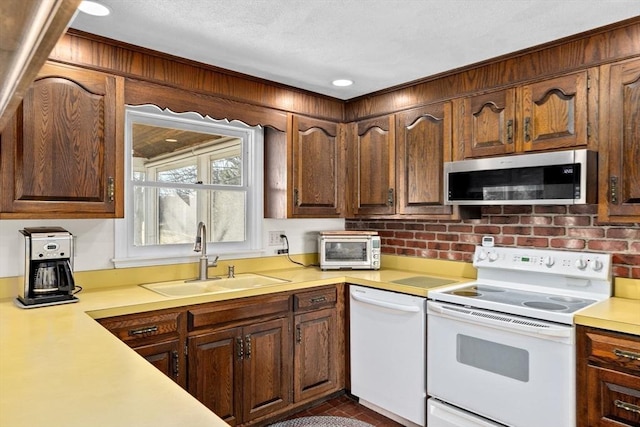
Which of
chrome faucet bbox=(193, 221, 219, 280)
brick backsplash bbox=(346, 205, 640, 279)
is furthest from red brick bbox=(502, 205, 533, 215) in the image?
chrome faucet bbox=(193, 221, 219, 280)

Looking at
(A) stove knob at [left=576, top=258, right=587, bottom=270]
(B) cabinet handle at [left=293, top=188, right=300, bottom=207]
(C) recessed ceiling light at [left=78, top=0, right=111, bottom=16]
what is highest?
(C) recessed ceiling light at [left=78, top=0, right=111, bottom=16]

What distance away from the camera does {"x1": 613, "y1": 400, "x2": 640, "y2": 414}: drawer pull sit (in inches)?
68.5

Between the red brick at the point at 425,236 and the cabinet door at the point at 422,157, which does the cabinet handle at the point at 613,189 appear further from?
the red brick at the point at 425,236

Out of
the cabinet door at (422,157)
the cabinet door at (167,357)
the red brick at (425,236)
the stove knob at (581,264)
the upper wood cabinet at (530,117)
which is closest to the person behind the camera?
the cabinet door at (167,357)

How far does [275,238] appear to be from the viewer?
334cm

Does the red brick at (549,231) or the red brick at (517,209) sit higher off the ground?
the red brick at (517,209)

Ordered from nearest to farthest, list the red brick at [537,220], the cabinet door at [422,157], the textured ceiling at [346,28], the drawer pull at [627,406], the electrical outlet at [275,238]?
the drawer pull at [627,406]
the textured ceiling at [346,28]
the red brick at [537,220]
the cabinet door at [422,157]
the electrical outlet at [275,238]

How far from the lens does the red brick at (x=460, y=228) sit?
9.72ft

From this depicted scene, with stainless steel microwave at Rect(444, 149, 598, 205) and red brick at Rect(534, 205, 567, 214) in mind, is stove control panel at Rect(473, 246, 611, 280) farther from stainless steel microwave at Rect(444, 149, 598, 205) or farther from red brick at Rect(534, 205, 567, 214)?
stainless steel microwave at Rect(444, 149, 598, 205)

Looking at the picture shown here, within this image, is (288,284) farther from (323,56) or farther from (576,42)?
(576,42)

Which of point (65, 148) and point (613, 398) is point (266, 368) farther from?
point (613, 398)

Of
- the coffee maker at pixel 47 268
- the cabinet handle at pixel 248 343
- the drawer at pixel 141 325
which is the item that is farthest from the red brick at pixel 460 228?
the coffee maker at pixel 47 268

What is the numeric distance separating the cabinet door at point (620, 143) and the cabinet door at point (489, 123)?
17.7 inches

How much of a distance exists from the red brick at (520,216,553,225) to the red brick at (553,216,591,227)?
33 mm
